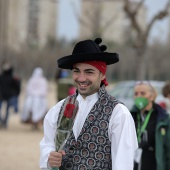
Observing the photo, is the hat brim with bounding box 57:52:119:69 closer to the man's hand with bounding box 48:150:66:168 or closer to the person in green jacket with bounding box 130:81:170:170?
the man's hand with bounding box 48:150:66:168

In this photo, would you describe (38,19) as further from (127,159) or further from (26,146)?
(127,159)

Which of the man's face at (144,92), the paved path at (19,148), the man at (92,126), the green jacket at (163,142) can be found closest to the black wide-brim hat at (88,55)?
the man at (92,126)

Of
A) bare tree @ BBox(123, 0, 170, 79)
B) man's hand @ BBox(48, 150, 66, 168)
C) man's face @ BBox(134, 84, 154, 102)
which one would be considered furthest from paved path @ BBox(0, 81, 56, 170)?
man's hand @ BBox(48, 150, 66, 168)

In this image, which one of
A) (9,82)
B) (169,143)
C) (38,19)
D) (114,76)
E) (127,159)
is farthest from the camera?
(38,19)

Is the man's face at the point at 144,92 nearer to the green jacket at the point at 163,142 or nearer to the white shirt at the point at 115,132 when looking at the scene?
the green jacket at the point at 163,142

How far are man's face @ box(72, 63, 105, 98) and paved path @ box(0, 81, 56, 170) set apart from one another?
21.4ft

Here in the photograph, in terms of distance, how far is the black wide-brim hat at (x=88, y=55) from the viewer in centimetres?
430

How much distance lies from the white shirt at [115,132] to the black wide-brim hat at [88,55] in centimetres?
25

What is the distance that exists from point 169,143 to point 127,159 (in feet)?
7.41

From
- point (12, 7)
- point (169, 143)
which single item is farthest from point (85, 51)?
point (12, 7)

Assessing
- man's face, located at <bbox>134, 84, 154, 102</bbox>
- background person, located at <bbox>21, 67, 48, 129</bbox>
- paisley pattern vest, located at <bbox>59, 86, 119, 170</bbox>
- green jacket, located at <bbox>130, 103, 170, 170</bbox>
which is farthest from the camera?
background person, located at <bbox>21, 67, 48, 129</bbox>

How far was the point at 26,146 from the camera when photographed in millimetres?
14195

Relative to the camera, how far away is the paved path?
1125 cm

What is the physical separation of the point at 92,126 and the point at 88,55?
18.3 inches
